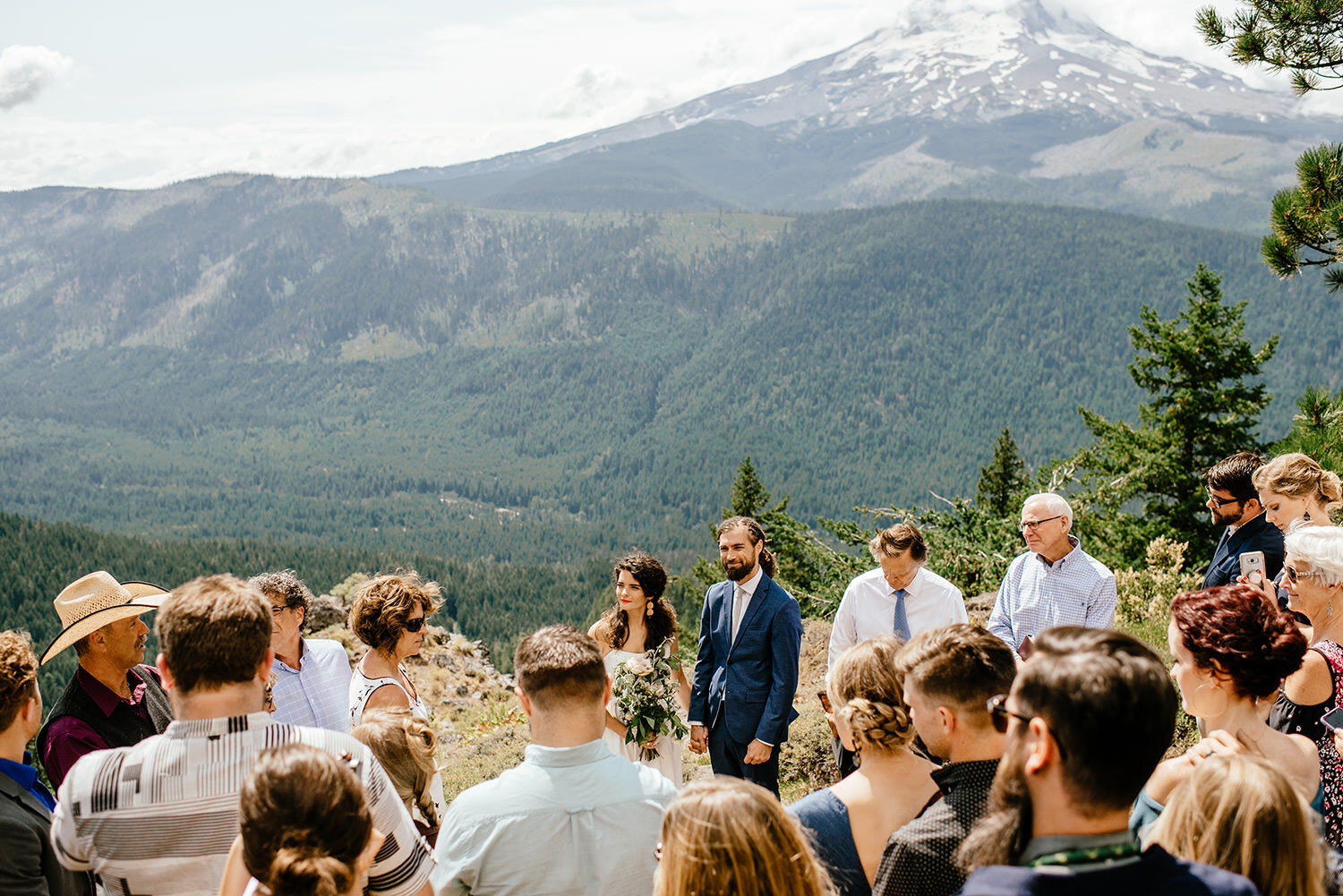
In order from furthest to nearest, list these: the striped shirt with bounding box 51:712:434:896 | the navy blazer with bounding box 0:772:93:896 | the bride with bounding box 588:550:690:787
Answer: the bride with bounding box 588:550:690:787 → the navy blazer with bounding box 0:772:93:896 → the striped shirt with bounding box 51:712:434:896

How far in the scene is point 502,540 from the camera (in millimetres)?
168625

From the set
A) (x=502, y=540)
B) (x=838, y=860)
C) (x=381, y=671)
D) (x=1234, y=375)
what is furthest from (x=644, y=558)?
(x=502, y=540)

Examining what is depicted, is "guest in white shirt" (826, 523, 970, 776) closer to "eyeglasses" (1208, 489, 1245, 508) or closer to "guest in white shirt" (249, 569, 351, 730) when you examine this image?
"eyeglasses" (1208, 489, 1245, 508)

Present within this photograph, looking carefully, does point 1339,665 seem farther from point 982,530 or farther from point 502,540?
point 502,540

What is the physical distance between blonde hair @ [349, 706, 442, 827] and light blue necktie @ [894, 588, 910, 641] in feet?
9.97

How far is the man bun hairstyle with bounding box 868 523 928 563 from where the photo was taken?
18.9 ft

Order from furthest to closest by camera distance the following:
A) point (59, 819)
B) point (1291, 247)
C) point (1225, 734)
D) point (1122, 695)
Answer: point (1291, 247), point (1225, 734), point (59, 819), point (1122, 695)

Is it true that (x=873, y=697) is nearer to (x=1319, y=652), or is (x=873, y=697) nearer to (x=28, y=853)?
(x=1319, y=652)

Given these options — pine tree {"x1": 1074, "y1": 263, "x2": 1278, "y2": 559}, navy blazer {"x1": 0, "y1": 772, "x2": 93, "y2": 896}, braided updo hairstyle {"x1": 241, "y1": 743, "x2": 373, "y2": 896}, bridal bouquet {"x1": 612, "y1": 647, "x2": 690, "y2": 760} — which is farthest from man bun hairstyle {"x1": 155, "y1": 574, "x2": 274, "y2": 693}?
pine tree {"x1": 1074, "y1": 263, "x2": 1278, "y2": 559}

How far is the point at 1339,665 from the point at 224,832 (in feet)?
13.7

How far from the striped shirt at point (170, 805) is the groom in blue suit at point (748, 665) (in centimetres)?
298

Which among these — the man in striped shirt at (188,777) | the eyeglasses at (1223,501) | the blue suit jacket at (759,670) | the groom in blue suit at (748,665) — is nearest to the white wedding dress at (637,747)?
the groom in blue suit at (748,665)

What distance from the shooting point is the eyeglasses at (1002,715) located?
1.92 meters

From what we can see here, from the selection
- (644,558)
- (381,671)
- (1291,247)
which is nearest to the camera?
(381,671)
